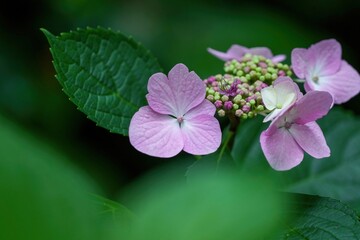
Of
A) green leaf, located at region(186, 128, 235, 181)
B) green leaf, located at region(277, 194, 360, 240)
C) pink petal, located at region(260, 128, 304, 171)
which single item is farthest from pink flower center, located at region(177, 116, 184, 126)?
green leaf, located at region(277, 194, 360, 240)

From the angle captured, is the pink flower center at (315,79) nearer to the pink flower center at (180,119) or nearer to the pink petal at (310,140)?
the pink petal at (310,140)

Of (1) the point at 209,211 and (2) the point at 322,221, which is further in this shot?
(2) the point at 322,221

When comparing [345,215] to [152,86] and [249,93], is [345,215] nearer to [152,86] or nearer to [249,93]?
[249,93]

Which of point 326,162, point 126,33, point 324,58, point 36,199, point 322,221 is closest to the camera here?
point 36,199

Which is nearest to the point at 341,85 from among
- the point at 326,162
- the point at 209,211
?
the point at 326,162

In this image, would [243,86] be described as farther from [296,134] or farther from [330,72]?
[330,72]

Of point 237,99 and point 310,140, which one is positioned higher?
point 237,99

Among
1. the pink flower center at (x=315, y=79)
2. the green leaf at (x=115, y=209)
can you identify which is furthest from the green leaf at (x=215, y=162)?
the pink flower center at (x=315, y=79)

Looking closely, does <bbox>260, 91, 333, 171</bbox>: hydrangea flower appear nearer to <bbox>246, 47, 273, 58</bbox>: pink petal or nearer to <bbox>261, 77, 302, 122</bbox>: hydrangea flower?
<bbox>261, 77, 302, 122</bbox>: hydrangea flower
